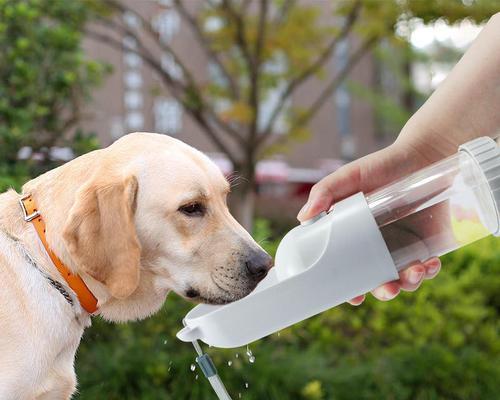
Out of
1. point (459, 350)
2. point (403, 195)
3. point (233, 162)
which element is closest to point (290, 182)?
point (233, 162)

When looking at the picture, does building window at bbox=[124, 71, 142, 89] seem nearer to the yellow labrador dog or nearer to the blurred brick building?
the blurred brick building

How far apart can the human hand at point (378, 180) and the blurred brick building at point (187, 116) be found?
2.18 m

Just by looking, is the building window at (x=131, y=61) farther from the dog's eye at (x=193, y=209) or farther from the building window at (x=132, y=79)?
the dog's eye at (x=193, y=209)

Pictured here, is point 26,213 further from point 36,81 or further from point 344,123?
point 344,123

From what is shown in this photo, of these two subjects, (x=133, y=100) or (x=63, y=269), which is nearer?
(x=63, y=269)

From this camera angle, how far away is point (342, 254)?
1.48 metres

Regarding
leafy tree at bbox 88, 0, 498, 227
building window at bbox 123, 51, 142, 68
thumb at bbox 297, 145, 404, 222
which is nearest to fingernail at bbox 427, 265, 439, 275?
thumb at bbox 297, 145, 404, 222

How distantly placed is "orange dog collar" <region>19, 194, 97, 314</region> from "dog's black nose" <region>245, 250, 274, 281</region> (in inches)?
14.8

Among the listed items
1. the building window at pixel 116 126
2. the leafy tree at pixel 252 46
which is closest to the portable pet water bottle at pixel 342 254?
the leafy tree at pixel 252 46

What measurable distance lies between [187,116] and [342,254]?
10.4 metres

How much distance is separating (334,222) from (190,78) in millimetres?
5193

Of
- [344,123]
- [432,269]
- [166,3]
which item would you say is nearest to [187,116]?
[166,3]

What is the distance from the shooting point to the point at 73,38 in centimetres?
384

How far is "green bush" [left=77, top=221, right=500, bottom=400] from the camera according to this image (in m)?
3.27
